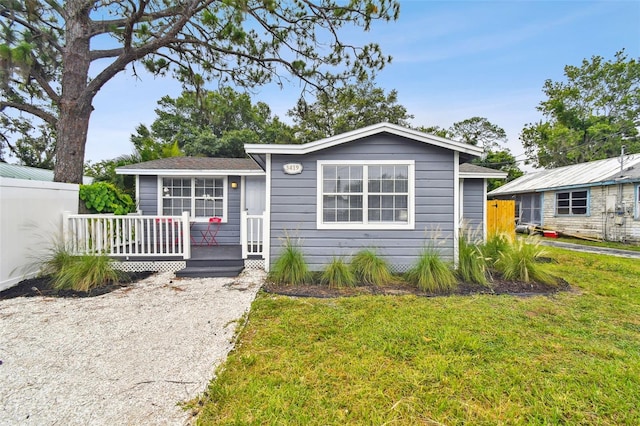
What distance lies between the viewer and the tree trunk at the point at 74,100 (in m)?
A: 6.87

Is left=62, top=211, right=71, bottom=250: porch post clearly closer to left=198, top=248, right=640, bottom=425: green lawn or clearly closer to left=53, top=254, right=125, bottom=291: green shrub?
left=53, top=254, right=125, bottom=291: green shrub

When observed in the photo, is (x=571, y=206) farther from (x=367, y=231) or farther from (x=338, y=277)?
(x=338, y=277)

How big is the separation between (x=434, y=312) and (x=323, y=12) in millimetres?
8573

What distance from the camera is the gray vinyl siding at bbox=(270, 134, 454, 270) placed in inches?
223

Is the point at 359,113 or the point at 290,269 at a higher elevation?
the point at 359,113

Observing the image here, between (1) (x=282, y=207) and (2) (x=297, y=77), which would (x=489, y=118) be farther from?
(1) (x=282, y=207)

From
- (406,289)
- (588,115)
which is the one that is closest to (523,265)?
(406,289)

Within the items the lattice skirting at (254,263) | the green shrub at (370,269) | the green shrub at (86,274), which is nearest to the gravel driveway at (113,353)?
the green shrub at (86,274)

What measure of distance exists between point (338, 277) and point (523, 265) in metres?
3.60

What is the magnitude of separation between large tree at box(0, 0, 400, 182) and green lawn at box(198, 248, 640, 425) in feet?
23.3

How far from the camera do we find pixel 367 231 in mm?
5707

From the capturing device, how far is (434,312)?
3764mm

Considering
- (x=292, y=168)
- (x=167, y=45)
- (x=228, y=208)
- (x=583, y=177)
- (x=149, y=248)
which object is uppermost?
(x=167, y=45)

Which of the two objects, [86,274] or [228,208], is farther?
[228,208]
